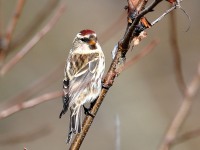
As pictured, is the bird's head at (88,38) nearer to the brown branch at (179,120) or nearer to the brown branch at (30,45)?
the brown branch at (30,45)

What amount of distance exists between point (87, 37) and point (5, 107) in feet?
4.55

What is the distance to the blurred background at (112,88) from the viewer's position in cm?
1148

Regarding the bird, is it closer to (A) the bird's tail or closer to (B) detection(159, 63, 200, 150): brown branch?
(A) the bird's tail

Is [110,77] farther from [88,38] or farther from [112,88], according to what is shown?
[112,88]

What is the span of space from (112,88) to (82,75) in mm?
8837

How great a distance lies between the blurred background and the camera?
1148 cm

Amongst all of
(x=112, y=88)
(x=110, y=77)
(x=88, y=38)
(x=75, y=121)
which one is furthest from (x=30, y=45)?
(x=112, y=88)

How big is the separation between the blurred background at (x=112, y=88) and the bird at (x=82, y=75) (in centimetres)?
583

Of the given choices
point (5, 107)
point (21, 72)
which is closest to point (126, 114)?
point (21, 72)

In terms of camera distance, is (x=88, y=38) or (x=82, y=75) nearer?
(x=82, y=75)

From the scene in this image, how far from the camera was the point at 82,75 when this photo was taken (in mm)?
4352

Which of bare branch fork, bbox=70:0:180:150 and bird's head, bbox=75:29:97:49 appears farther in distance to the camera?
bird's head, bbox=75:29:97:49

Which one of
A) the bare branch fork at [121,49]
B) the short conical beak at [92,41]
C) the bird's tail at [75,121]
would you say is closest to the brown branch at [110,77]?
the bare branch fork at [121,49]

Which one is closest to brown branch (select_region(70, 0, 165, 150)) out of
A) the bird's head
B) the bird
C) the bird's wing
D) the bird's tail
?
the bird's tail
